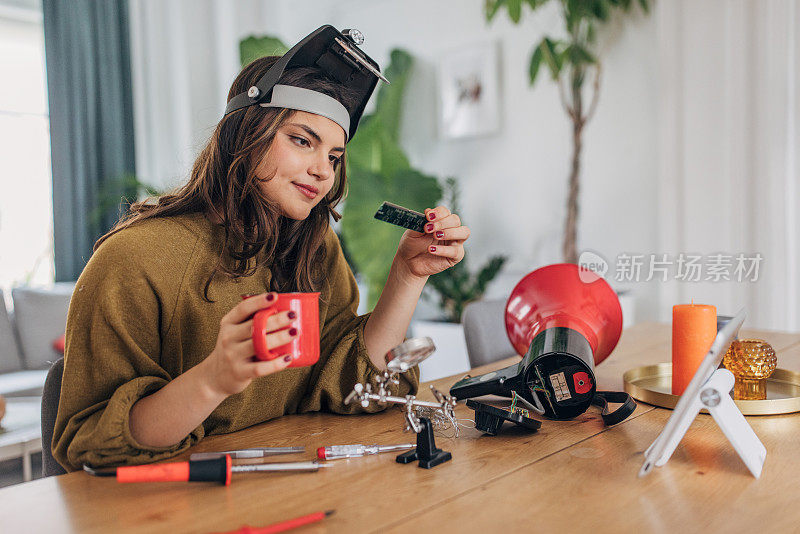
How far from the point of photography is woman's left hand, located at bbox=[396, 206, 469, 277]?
1.16 m

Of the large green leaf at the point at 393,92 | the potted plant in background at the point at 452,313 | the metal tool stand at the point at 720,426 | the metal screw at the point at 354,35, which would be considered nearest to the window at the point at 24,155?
the large green leaf at the point at 393,92

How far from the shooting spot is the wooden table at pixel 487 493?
0.69 metres

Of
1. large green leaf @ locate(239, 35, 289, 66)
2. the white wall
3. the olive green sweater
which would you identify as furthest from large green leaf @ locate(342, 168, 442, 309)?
the olive green sweater

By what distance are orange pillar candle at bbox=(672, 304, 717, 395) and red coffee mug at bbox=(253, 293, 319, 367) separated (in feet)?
2.17

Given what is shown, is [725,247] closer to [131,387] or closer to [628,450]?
[628,450]

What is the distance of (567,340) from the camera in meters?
1.03

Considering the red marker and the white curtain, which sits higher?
the white curtain

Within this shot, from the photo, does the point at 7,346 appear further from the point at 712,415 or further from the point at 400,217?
the point at 712,415

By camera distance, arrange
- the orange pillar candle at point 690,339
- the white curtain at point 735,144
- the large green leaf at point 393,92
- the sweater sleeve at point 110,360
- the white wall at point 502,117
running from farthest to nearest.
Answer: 1. the large green leaf at point 393,92
2. the white wall at point 502,117
3. the white curtain at point 735,144
4. the orange pillar candle at point 690,339
5. the sweater sleeve at point 110,360

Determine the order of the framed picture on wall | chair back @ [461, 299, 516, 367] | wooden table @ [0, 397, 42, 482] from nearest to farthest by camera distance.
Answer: chair back @ [461, 299, 516, 367], wooden table @ [0, 397, 42, 482], the framed picture on wall

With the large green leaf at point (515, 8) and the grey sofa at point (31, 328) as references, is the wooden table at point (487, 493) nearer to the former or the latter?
the large green leaf at point (515, 8)

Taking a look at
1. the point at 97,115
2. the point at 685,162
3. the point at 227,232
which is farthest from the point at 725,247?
the point at 97,115

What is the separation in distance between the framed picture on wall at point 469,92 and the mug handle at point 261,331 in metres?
3.38

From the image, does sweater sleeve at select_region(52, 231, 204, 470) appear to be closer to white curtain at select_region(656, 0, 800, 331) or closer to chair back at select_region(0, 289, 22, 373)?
white curtain at select_region(656, 0, 800, 331)
